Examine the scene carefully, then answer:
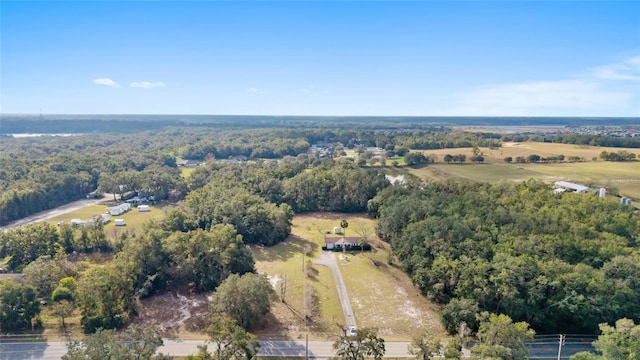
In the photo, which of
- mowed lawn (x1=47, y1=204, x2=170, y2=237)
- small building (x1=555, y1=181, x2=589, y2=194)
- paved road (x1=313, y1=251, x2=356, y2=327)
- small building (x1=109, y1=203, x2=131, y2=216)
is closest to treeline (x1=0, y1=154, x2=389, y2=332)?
paved road (x1=313, y1=251, x2=356, y2=327)

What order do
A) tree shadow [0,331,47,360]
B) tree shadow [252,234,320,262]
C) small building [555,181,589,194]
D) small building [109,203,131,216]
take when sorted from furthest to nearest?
small building [555,181,589,194], small building [109,203,131,216], tree shadow [252,234,320,262], tree shadow [0,331,47,360]

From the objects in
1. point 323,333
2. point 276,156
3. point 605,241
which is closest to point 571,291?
point 605,241

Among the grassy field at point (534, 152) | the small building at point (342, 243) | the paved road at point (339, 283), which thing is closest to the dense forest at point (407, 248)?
the small building at point (342, 243)

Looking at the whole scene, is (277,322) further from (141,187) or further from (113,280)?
(141,187)

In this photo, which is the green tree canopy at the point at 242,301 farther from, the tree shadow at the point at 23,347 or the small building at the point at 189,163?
the small building at the point at 189,163

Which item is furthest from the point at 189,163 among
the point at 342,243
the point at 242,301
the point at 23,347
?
the point at 242,301

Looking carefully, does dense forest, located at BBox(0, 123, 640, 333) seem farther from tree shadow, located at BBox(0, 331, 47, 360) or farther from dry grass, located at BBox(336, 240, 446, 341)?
tree shadow, located at BBox(0, 331, 47, 360)
